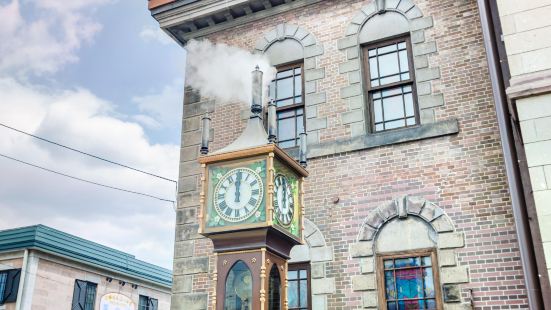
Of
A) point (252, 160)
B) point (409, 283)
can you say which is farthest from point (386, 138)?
point (252, 160)

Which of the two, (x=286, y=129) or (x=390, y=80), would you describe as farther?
(x=286, y=129)

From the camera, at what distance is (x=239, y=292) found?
6062 millimetres

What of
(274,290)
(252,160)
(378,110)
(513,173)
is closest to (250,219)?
(252,160)

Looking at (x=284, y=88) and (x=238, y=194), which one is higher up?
(x=284, y=88)

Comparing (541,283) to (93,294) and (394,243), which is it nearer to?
(394,243)

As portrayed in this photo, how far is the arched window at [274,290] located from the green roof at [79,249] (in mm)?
16496

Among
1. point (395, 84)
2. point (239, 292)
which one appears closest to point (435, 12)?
point (395, 84)

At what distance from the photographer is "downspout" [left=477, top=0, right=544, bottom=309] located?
22.8 ft

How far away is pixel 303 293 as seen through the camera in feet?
30.1

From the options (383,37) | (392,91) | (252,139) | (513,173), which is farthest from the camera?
(383,37)

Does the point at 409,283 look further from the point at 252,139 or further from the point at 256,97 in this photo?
the point at 256,97

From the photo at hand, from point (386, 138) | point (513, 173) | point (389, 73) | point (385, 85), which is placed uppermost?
point (389, 73)

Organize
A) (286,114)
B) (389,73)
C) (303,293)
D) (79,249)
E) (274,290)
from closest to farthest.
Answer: (274,290), (303,293), (389,73), (286,114), (79,249)

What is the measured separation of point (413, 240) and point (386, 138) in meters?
1.73
